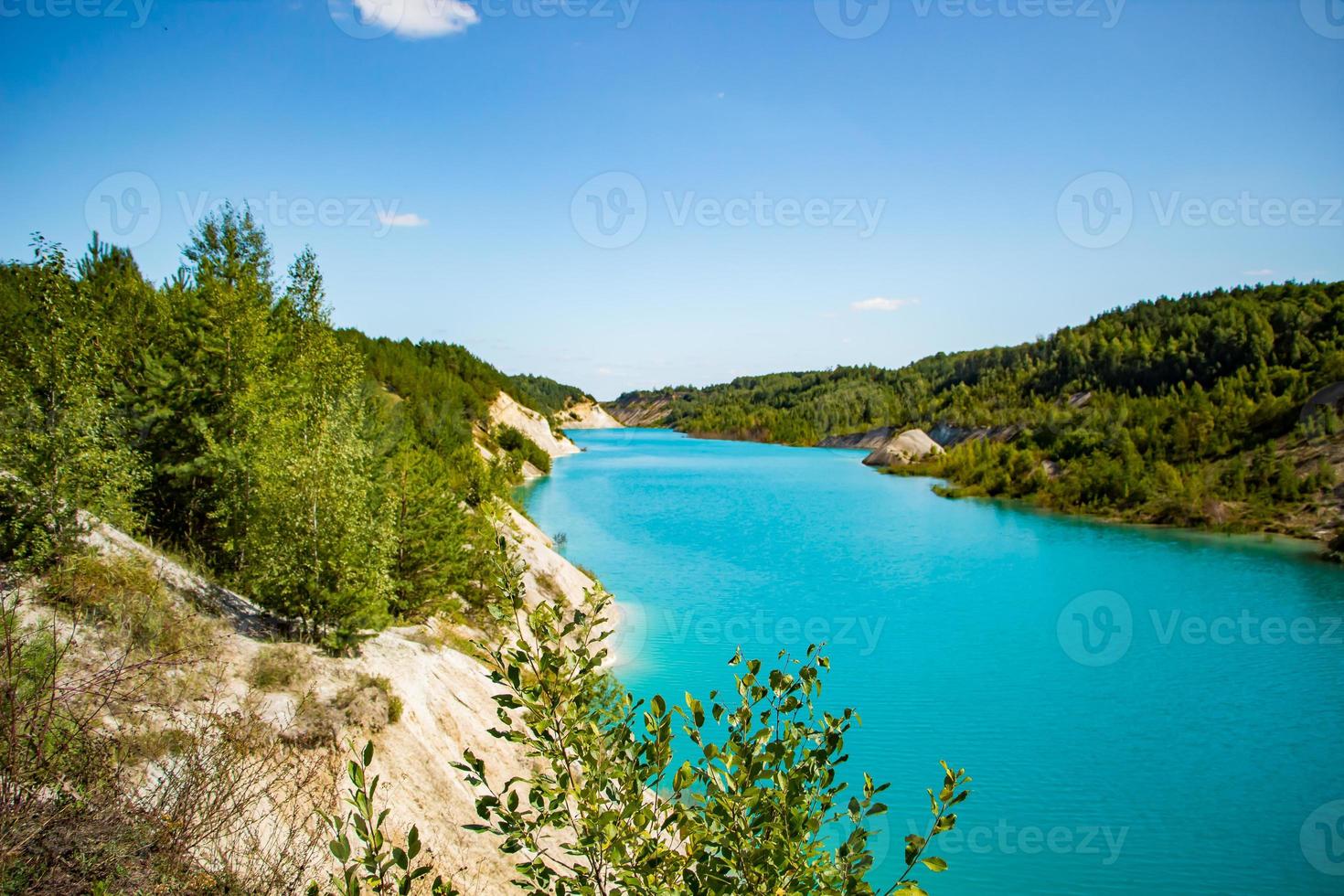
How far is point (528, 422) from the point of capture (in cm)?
10138

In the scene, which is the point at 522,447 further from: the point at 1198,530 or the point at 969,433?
the point at 1198,530

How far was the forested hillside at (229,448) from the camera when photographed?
447 inches

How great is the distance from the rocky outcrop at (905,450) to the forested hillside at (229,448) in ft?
238

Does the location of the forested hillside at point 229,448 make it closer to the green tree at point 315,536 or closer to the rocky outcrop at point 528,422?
the green tree at point 315,536

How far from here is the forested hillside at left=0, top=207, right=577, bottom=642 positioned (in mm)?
11344

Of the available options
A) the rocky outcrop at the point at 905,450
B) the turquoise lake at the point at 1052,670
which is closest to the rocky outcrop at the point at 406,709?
the turquoise lake at the point at 1052,670

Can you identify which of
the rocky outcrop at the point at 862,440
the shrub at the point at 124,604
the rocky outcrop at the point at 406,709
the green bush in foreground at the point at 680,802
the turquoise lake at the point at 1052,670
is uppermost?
the rocky outcrop at the point at 862,440

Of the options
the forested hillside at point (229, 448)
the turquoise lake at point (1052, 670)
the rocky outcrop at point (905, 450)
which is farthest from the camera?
the rocky outcrop at point (905, 450)

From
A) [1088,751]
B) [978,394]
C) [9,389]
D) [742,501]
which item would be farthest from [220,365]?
[978,394]

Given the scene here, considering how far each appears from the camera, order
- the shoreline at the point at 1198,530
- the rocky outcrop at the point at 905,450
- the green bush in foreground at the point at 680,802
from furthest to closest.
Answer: the rocky outcrop at the point at 905,450 → the shoreline at the point at 1198,530 → the green bush in foreground at the point at 680,802

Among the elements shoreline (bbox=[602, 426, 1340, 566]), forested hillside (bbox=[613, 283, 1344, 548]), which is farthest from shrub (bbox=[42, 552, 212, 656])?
forested hillside (bbox=[613, 283, 1344, 548])

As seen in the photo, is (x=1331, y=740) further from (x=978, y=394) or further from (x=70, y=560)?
(x=978, y=394)

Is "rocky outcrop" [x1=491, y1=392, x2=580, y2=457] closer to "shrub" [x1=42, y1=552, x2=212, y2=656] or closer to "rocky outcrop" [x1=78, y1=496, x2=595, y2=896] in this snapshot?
"rocky outcrop" [x1=78, y1=496, x2=595, y2=896]

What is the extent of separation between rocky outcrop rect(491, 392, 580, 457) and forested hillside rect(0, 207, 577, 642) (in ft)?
191
